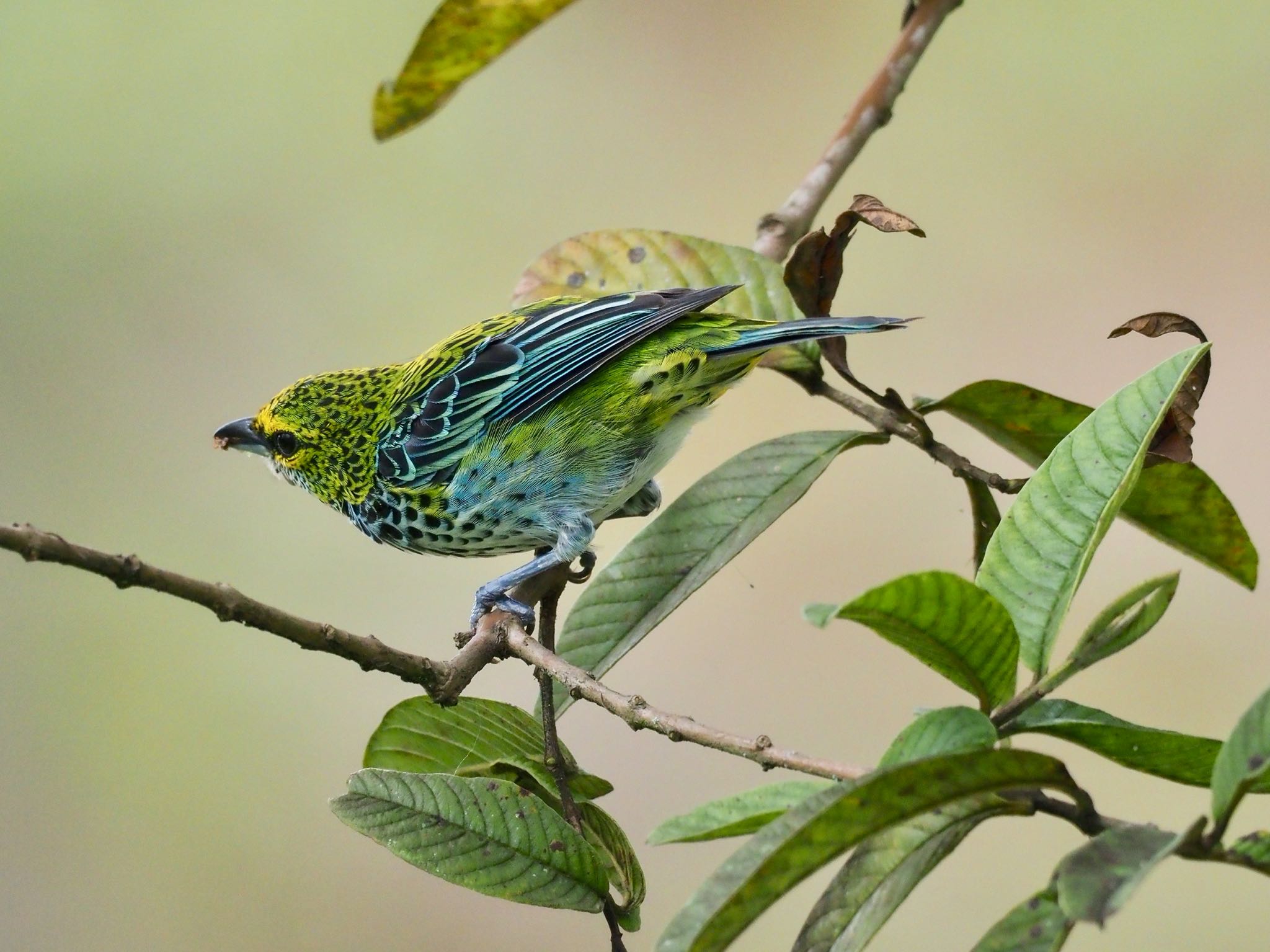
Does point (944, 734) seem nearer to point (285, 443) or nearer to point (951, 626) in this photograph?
point (951, 626)

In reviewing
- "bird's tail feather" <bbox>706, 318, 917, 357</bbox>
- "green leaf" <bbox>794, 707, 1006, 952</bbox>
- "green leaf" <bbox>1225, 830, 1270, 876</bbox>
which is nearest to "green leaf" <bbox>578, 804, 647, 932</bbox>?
"green leaf" <bbox>794, 707, 1006, 952</bbox>

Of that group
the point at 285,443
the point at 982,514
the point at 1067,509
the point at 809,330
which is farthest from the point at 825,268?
the point at 285,443

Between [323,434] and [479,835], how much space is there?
2.30m

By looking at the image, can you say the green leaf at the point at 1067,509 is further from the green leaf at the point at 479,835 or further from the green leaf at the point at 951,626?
the green leaf at the point at 479,835

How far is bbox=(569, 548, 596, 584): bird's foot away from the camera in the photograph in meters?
3.73

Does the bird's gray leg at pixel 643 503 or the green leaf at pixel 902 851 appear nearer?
the green leaf at pixel 902 851

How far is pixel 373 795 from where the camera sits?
1.84 metres

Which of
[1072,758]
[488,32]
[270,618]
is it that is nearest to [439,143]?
[488,32]

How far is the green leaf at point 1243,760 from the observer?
4.40ft

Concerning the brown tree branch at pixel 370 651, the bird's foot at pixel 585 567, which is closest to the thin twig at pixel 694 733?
the brown tree branch at pixel 370 651

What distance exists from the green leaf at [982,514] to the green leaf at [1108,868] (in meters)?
1.51

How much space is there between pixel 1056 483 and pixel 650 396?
211cm

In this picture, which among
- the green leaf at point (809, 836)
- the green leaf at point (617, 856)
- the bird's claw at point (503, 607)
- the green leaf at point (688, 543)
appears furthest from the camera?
the bird's claw at point (503, 607)

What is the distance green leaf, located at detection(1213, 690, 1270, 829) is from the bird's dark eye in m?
3.12
